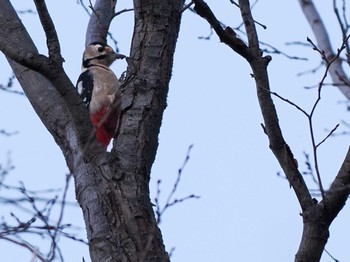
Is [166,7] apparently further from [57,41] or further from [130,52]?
[57,41]

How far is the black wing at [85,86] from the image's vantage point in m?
6.81

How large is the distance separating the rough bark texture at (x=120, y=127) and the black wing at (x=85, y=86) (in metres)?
2.27

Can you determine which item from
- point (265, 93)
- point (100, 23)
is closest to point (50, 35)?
point (265, 93)

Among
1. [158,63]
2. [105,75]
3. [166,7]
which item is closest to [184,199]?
[158,63]

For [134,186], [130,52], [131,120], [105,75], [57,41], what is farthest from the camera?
[105,75]

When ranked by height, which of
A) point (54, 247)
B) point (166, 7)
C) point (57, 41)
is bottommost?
point (54, 247)

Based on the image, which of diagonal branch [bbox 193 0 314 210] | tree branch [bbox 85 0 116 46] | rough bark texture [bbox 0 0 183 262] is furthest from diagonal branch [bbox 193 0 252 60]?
tree branch [bbox 85 0 116 46]

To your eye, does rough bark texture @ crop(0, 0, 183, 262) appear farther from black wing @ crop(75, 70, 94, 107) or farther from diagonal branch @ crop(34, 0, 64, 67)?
black wing @ crop(75, 70, 94, 107)

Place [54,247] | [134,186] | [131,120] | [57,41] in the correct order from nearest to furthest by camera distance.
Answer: [54,247] → [57,41] → [134,186] → [131,120]

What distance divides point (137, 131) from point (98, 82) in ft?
10.1

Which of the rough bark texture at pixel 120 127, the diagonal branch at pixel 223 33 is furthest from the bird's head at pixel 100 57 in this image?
the diagonal branch at pixel 223 33

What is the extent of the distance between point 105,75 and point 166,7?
9.63ft

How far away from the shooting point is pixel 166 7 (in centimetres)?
418

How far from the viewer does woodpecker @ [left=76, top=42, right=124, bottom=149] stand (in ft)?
21.8
